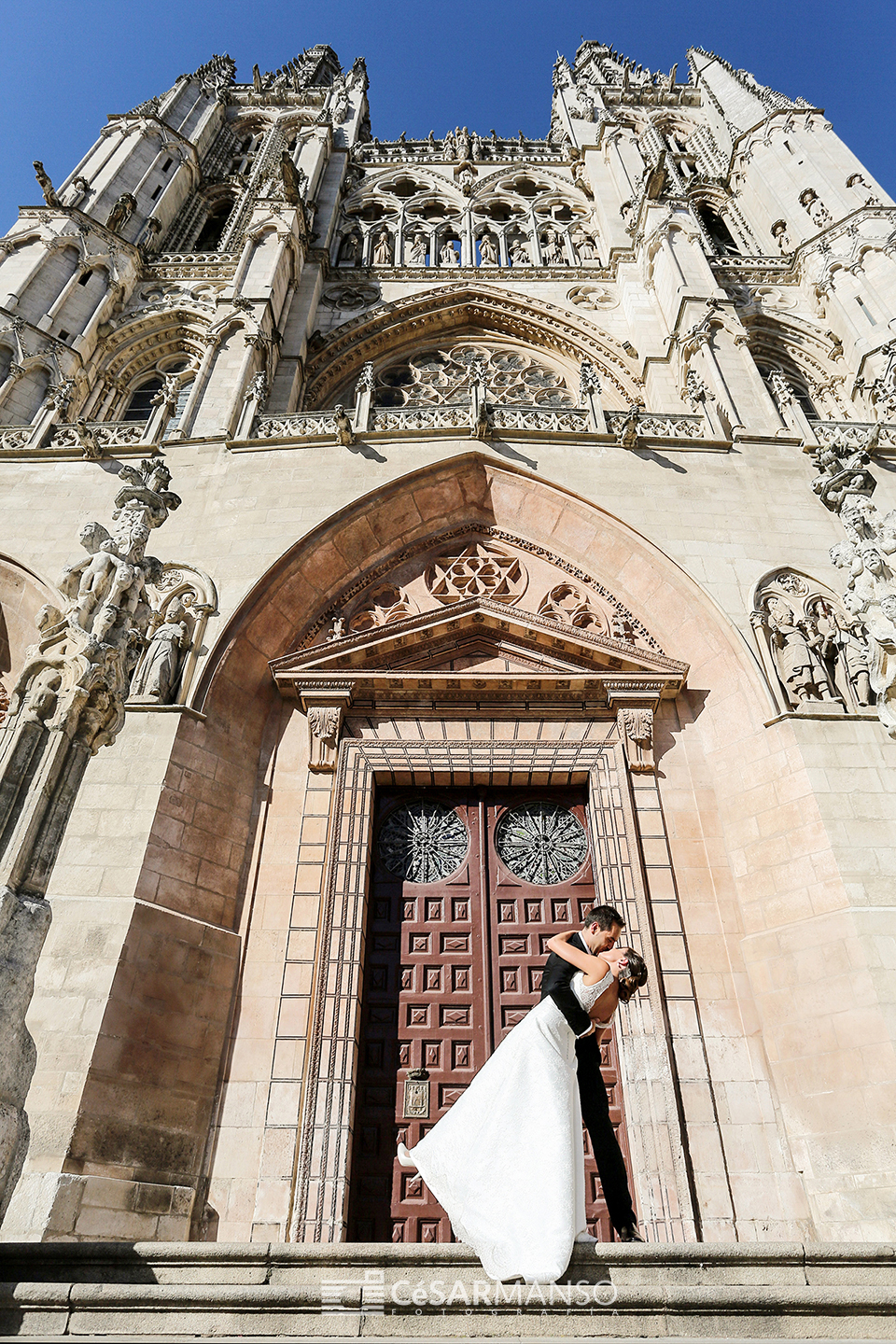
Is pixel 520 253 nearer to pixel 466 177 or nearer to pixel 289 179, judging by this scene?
pixel 466 177

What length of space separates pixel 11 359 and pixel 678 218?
12341 millimetres

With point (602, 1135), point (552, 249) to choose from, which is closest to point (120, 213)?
point (552, 249)

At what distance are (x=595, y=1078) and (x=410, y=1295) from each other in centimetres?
119

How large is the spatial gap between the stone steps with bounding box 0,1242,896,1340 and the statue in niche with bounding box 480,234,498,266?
18661 mm

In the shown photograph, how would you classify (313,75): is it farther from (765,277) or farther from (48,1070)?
(48,1070)

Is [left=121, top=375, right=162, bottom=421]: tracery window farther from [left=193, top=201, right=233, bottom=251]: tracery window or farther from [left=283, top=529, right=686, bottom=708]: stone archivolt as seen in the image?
[left=283, top=529, right=686, bottom=708]: stone archivolt

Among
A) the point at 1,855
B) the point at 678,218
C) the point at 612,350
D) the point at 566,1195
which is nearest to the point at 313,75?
the point at 678,218

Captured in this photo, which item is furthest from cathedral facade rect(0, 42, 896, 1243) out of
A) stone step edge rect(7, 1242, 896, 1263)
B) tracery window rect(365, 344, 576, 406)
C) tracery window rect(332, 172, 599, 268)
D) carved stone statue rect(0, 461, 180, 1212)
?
tracery window rect(332, 172, 599, 268)

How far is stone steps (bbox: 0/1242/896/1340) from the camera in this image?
296 centimetres

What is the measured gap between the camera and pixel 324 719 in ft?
27.3

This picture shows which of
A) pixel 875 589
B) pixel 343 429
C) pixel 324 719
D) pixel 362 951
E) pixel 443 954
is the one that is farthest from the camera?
pixel 343 429

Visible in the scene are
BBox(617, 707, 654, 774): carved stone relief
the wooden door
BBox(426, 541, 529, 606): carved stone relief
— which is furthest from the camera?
BBox(426, 541, 529, 606): carved stone relief

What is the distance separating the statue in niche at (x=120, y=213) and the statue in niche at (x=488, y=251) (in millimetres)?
7587

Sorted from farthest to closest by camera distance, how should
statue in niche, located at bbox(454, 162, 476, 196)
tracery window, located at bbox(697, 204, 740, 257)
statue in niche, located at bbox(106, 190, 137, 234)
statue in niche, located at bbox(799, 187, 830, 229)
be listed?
statue in niche, located at bbox(454, 162, 476, 196), tracery window, located at bbox(697, 204, 740, 257), statue in niche, located at bbox(799, 187, 830, 229), statue in niche, located at bbox(106, 190, 137, 234)
